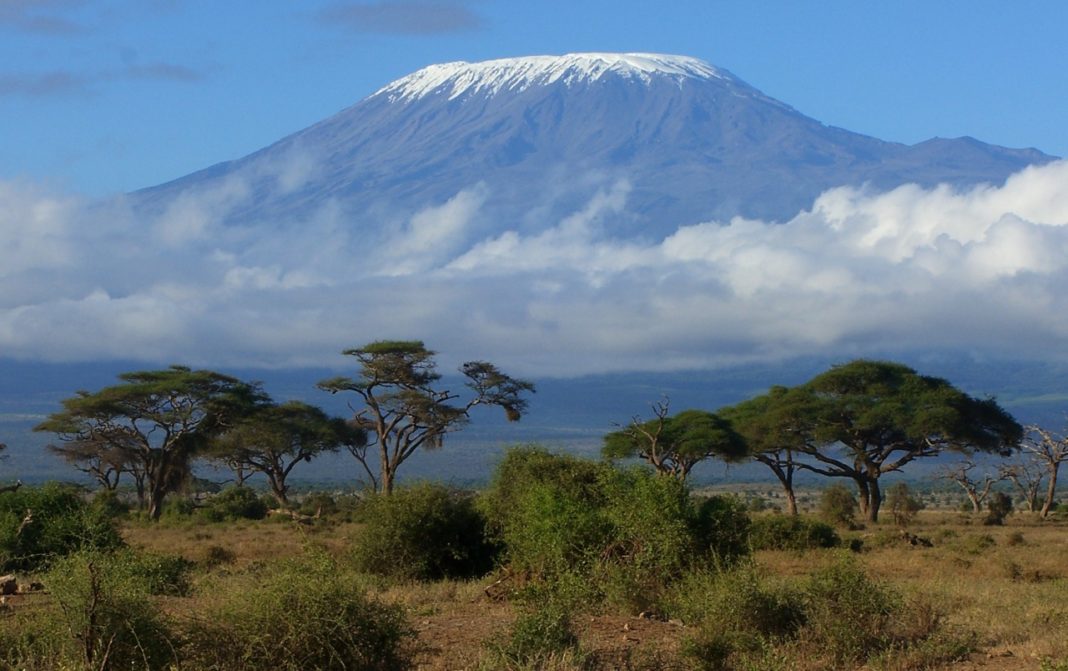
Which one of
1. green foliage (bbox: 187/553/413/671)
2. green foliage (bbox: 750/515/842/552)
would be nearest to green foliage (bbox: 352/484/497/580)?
green foliage (bbox: 750/515/842/552)

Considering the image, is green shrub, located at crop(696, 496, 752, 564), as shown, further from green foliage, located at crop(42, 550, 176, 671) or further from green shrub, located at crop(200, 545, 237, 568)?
green shrub, located at crop(200, 545, 237, 568)

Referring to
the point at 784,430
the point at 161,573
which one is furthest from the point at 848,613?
the point at 784,430

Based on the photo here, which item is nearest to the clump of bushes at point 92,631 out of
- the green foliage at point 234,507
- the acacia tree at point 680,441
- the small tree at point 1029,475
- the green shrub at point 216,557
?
the green shrub at point 216,557

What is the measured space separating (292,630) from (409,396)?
146 feet

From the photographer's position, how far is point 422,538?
79.9ft

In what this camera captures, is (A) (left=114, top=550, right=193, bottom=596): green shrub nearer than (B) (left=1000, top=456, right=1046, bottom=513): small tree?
Yes

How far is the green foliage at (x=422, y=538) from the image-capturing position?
2405cm

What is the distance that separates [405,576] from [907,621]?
10.7 metres

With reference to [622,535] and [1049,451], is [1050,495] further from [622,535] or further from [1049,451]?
[622,535]

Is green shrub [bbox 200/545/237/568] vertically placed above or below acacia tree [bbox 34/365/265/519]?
below

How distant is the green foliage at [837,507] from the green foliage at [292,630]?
31.9 metres

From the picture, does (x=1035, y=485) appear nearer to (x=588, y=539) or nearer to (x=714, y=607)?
(x=588, y=539)

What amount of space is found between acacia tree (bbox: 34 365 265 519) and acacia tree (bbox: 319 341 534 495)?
5.03 metres

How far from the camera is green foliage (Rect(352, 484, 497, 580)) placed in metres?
24.0
